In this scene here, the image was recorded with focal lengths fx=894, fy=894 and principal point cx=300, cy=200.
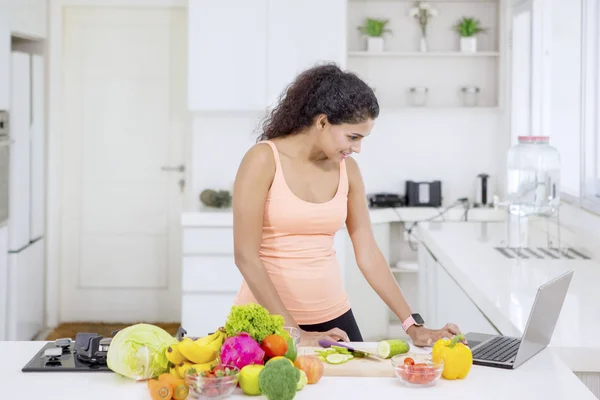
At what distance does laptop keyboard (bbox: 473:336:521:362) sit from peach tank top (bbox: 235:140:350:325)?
1.83 feet

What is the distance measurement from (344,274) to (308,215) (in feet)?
8.64

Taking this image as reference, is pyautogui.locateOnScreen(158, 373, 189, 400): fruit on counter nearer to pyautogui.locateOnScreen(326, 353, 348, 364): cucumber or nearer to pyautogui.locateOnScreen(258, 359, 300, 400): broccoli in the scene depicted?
pyautogui.locateOnScreen(258, 359, 300, 400): broccoli

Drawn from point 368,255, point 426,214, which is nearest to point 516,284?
point 368,255

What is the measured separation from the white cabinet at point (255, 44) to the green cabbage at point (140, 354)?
3.39 meters

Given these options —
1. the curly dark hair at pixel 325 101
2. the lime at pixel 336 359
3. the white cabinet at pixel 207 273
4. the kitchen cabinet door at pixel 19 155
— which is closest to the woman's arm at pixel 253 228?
the curly dark hair at pixel 325 101

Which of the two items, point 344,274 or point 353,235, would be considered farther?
point 344,274

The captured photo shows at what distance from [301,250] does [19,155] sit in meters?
3.13

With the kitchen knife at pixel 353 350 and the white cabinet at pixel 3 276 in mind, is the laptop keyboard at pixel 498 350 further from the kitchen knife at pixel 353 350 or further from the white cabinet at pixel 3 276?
the white cabinet at pixel 3 276

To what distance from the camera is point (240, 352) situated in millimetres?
1660

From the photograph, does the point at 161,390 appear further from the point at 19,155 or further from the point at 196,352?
the point at 19,155

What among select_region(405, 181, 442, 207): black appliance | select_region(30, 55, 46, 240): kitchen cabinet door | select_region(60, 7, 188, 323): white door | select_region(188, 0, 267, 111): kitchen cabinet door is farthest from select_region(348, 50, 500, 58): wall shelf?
select_region(30, 55, 46, 240): kitchen cabinet door

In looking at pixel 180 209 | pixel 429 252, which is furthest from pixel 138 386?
pixel 180 209

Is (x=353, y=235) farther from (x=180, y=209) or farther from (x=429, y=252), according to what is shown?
(x=180, y=209)

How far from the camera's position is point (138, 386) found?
1.75 m
